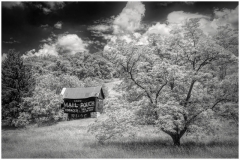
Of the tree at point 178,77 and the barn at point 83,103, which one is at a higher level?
the tree at point 178,77

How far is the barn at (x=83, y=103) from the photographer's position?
3328 centimetres

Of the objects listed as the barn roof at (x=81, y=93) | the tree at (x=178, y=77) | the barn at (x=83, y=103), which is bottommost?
the barn at (x=83, y=103)

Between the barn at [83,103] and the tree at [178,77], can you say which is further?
the barn at [83,103]

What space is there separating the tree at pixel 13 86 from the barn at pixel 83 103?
8.86 meters

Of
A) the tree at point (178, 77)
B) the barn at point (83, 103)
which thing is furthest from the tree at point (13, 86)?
the tree at point (178, 77)

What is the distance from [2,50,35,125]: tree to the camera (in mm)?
24337

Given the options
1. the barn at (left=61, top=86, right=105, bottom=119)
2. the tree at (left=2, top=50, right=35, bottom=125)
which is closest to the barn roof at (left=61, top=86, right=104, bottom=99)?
the barn at (left=61, top=86, right=105, bottom=119)

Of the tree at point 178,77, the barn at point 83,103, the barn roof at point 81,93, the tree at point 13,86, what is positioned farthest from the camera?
the barn roof at point 81,93

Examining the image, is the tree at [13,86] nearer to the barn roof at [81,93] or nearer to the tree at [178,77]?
the barn roof at [81,93]

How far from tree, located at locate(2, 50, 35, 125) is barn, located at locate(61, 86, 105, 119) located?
29.1ft

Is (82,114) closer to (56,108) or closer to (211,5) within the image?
(56,108)

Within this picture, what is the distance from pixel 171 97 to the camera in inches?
383

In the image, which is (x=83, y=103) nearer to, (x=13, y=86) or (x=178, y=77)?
(x=13, y=86)

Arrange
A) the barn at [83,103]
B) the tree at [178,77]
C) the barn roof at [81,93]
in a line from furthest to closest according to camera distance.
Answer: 1. the barn roof at [81,93]
2. the barn at [83,103]
3. the tree at [178,77]
